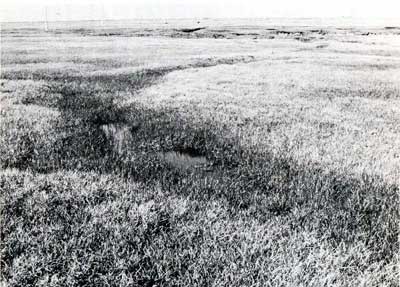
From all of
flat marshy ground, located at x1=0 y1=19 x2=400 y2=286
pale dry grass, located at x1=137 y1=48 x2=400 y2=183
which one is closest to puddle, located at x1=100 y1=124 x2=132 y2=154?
flat marshy ground, located at x1=0 y1=19 x2=400 y2=286

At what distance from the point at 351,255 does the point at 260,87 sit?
41.5ft

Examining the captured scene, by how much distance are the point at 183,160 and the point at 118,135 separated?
82.3 inches

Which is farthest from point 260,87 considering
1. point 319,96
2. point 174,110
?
point 174,110

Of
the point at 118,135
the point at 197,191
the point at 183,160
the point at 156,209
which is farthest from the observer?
the point at 118,135

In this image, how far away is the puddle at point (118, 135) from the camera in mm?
8273

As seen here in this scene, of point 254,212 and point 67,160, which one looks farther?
point 67,160

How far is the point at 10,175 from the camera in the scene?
5734 millimetres

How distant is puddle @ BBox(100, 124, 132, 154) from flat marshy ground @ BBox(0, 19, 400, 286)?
45mm

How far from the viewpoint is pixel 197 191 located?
5676 millimetres

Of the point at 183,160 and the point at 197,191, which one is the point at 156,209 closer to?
the point at 197,191

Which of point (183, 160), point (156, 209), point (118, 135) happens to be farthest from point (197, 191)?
point (118, 135)

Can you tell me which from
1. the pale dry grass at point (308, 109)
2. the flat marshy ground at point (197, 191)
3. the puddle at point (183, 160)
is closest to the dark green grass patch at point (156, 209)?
the flat marshy ground at point (197, 191)

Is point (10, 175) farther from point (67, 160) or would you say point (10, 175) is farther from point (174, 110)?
point (174, 110)

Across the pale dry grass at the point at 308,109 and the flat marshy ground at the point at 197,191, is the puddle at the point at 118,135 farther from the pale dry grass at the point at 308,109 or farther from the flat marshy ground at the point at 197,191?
the pale dry grass at the point at 308,109
